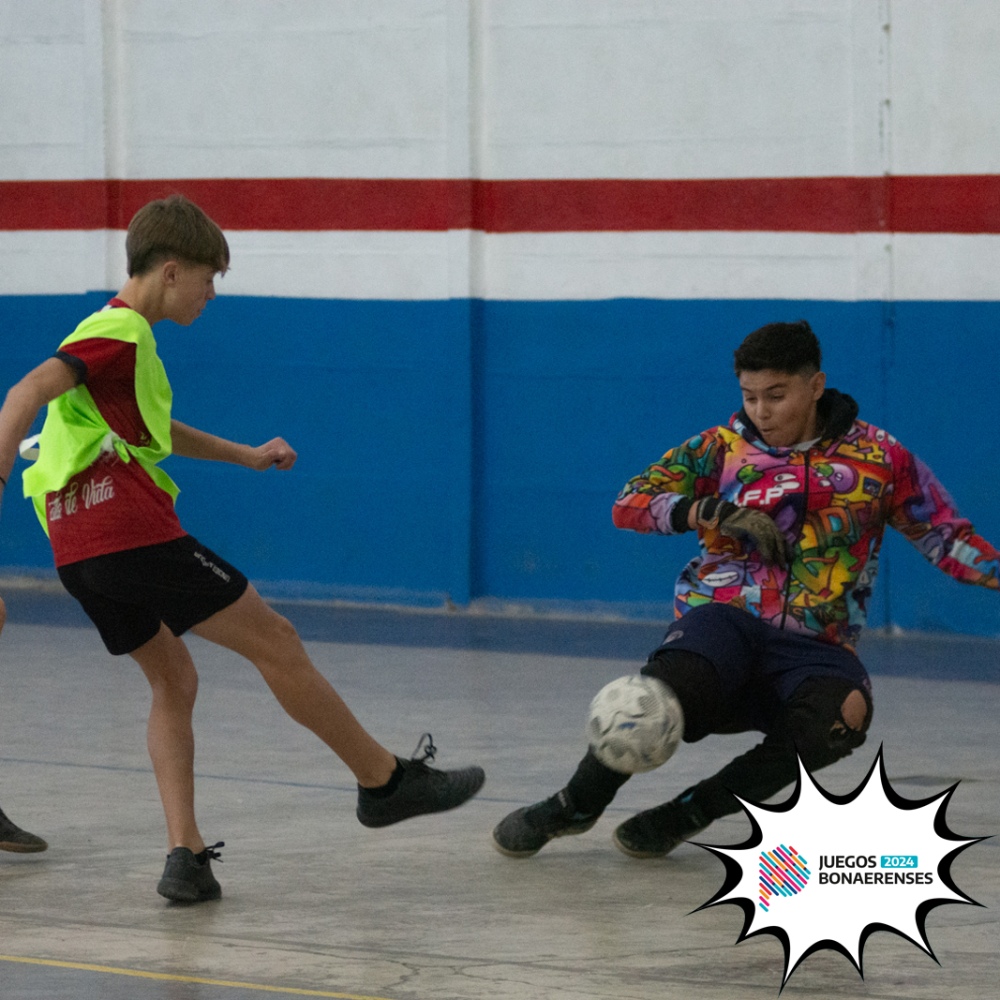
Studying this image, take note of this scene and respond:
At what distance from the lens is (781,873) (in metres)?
4.55

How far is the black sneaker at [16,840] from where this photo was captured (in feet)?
19.0

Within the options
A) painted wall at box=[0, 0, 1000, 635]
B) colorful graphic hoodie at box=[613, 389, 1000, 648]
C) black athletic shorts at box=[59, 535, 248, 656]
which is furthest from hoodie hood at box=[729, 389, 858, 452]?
painted wall at box=[0, 0, 1000, 635]

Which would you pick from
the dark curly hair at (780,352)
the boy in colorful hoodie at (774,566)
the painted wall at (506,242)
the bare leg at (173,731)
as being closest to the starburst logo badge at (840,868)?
the boy in colorful hoodie at (774,566)

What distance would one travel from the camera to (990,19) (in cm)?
959

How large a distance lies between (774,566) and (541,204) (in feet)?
17.6

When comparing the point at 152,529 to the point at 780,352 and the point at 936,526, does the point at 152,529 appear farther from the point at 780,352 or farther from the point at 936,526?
the point at 936,526

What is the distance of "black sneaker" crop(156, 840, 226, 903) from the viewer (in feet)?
17.3

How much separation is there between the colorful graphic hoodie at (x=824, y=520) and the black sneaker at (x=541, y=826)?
2.11ft

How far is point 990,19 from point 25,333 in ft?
→ 18.5

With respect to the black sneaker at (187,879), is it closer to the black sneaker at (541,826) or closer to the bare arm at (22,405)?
the black sneaker at (541,826)

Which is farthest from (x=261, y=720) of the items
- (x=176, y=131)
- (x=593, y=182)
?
(x=176, y=131)

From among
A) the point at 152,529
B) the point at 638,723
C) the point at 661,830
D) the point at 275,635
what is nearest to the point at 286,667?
the point at 275,635

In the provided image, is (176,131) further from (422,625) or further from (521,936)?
(521,936)

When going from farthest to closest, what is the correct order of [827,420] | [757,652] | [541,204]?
[541,204], [827,420], [757,652]
